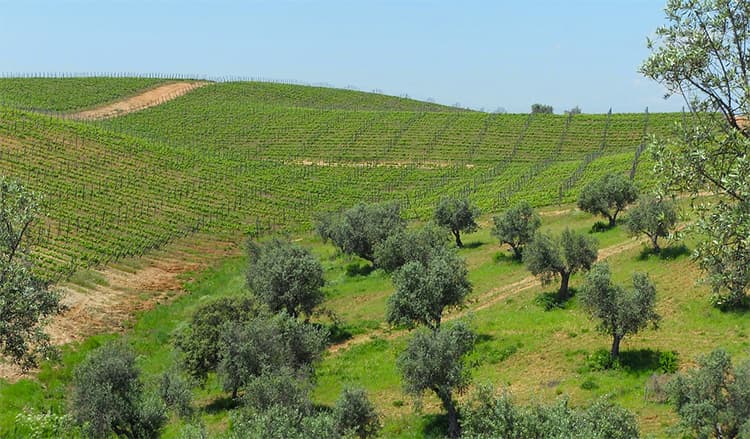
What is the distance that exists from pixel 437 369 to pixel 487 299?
19322 millimetres

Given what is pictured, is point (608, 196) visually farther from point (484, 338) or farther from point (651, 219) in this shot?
point (484, 338)

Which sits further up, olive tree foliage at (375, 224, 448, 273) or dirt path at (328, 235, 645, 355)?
olive tree foliage at (375, 224, 448, 273)

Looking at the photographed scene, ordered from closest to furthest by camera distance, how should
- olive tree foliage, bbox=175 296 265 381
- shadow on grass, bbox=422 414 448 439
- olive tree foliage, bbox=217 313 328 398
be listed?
shadow on grass, bbox=422 414 448 439 → olive tree foliage, bbox=217 313 328 398 → olive tree foliage, bbox=175 296 265 381

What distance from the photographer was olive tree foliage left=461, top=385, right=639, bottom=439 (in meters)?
19.2

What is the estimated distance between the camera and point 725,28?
12.9 m

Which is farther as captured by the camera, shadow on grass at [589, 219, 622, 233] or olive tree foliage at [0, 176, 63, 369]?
shadow on grass at [589, 219, 622, 233]

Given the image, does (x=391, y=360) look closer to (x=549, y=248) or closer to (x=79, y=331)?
(x=549, y=248)

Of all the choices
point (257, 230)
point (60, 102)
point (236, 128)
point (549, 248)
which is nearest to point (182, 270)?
point (257, 230)

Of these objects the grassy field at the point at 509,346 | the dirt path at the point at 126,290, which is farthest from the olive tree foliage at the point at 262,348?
the dirt path at the point at 126,290

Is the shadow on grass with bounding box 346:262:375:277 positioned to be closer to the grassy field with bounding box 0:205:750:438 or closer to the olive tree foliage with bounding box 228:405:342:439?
the grassy field with bounding box 0:205:750:438

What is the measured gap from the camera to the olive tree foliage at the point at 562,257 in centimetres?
4409

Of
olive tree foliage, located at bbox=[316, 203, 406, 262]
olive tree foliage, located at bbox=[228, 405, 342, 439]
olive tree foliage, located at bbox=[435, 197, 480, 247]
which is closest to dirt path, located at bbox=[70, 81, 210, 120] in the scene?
olive tree foliage, located at bbox=[316, 203, 406, 262]

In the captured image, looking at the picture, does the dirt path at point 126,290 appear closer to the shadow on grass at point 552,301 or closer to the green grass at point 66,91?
the shadow on grass at point 552,301

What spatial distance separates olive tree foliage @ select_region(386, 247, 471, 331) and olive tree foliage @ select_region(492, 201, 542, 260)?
15.6 metres
